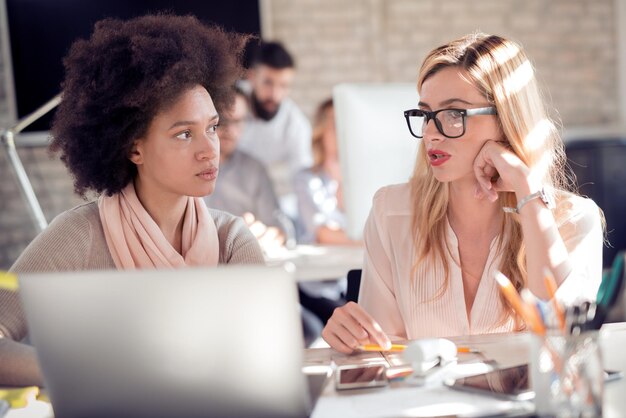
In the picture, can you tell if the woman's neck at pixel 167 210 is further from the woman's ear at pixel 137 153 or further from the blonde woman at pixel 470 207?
the blonde woman at pixel 470 207

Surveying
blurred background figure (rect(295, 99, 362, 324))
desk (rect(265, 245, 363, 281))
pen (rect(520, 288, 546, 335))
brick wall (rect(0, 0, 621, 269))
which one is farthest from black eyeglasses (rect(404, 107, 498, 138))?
brick wall (rect(0, 0, 621, 269))

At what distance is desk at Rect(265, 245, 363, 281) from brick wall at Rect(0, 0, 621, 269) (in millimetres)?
2625

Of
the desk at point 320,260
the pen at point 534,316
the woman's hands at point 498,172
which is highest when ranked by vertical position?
the woman's hands at point 498,172

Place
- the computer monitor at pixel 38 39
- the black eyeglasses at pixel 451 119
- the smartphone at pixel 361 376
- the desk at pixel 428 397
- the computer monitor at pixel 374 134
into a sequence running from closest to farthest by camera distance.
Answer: the desk at pixel 428 397
the smartphone at pixel 361 376
the black eyeglasses at pixel 451 119
the computer monitor at pixel 374 134
the computer monitor at pixel 38 39

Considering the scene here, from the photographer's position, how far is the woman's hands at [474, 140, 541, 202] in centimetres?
171

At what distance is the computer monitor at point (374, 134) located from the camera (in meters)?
2.44

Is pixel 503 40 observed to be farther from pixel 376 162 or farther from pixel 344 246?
pixel 344 246

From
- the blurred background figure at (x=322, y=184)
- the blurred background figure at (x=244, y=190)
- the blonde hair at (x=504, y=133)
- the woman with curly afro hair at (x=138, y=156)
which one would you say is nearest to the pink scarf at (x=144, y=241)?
the woman with curly afro hair at (x=138, y=156)

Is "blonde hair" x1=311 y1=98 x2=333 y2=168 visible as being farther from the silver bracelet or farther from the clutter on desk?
the clutter on desk

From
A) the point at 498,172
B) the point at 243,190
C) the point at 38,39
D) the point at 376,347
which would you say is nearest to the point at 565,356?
the point at 376,347

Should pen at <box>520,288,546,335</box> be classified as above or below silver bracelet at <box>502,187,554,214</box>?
below

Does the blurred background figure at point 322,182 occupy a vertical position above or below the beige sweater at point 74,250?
below

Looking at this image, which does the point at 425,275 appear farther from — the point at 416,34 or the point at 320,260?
the point at 416,34

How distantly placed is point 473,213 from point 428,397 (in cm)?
75
